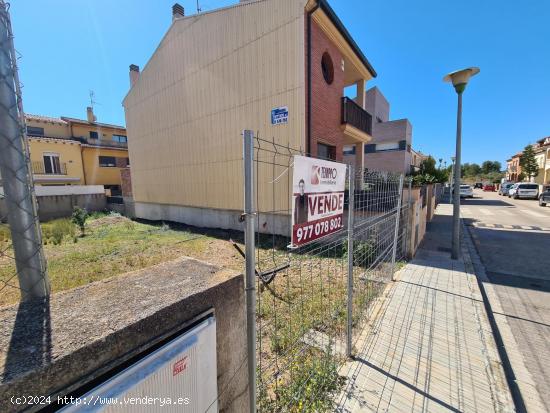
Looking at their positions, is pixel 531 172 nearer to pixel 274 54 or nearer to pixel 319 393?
pixel 274 54

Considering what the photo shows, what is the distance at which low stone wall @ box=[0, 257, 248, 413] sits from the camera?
0.76 metres

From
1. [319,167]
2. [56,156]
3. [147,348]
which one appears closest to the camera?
[147,348]

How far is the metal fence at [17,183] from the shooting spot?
3.30ft

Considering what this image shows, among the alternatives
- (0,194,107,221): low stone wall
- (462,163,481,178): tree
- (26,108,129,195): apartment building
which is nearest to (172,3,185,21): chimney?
(0,194,107,221): low stone wall

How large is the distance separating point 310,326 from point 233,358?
77.2 inches

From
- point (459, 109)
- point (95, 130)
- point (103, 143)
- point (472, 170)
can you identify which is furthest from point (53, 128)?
point (472, 170)

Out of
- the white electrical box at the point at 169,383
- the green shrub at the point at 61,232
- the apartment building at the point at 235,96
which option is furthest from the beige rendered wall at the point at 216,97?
the white electrical box at the point at 169,383

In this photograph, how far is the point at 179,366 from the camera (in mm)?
1097

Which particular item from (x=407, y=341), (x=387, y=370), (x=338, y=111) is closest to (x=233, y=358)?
(x=387, y=370)

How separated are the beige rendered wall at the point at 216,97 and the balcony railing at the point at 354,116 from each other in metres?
2.79

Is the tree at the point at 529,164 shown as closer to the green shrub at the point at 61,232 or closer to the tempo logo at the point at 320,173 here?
the tempo logo at the point at 320,173

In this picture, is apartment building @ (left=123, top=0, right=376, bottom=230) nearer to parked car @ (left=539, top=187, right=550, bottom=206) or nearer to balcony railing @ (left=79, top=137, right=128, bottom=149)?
balcony railing @ (left=79, top=137, right=128, bottom=149)

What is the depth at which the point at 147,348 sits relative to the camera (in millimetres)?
1027

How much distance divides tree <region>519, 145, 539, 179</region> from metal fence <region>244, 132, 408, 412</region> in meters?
44.8
